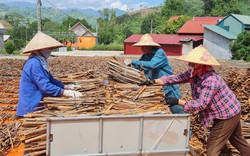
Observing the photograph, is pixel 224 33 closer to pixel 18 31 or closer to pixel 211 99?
pixel 211 99

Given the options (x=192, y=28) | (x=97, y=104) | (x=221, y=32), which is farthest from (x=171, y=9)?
(x=97, y=104)

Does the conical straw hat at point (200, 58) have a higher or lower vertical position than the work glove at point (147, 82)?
higher

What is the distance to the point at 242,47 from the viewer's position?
2997 centimetres

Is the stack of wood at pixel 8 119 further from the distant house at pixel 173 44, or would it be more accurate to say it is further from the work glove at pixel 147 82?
the distant house at pixel 173 44

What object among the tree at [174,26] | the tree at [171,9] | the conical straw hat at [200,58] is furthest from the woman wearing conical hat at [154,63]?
the tree at [171,9]

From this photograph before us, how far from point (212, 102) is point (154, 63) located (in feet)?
4.26

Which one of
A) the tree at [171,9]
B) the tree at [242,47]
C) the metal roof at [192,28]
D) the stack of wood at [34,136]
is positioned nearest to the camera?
the stack of wood at [34,136]

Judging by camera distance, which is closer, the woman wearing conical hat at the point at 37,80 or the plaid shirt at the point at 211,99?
the plaid shirt at the point at 211,99

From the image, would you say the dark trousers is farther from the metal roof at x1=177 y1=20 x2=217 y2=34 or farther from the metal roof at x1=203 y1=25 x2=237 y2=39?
the metal roof at x1=177 y1=20 x2=217 y2=34

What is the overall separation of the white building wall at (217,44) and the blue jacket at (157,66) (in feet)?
111

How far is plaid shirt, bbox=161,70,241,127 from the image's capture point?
3.12m

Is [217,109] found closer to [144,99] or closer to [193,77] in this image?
[193,77]

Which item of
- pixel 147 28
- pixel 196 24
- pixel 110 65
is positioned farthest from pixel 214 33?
pixel 110 65

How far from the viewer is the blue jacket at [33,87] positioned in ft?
10.8
